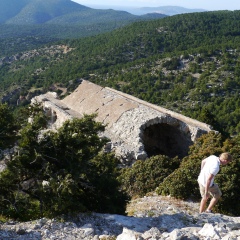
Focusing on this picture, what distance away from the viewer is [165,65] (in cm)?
5975

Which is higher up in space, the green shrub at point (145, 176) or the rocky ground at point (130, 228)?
the rocky ground at point (130, 228)

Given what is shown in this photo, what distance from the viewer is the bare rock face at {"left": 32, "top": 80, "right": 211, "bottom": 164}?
18781mm

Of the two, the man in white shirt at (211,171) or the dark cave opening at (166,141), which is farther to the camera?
the dark cave opening at (166,141)

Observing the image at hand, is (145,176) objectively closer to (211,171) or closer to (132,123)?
(132,123)

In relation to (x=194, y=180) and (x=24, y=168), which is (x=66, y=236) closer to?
(x=24, y=168)

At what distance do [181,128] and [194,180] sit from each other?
6987mm

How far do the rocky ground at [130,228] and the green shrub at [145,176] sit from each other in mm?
4125

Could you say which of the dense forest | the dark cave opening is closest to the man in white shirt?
the dense forest

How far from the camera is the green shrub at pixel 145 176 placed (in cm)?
1539

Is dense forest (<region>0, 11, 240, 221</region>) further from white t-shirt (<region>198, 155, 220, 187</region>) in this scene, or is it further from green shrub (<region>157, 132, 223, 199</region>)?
white t-shirt (<region>198, 155, 220, 187</region>)

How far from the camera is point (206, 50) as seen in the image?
60.7m

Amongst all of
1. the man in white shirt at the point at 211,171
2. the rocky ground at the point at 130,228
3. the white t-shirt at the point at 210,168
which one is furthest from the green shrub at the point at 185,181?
the white t-shirt at the point at 210,168

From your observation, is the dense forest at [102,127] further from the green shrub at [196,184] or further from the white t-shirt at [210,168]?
the white t-shirt at [210,168]

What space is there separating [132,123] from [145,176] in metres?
4.80
